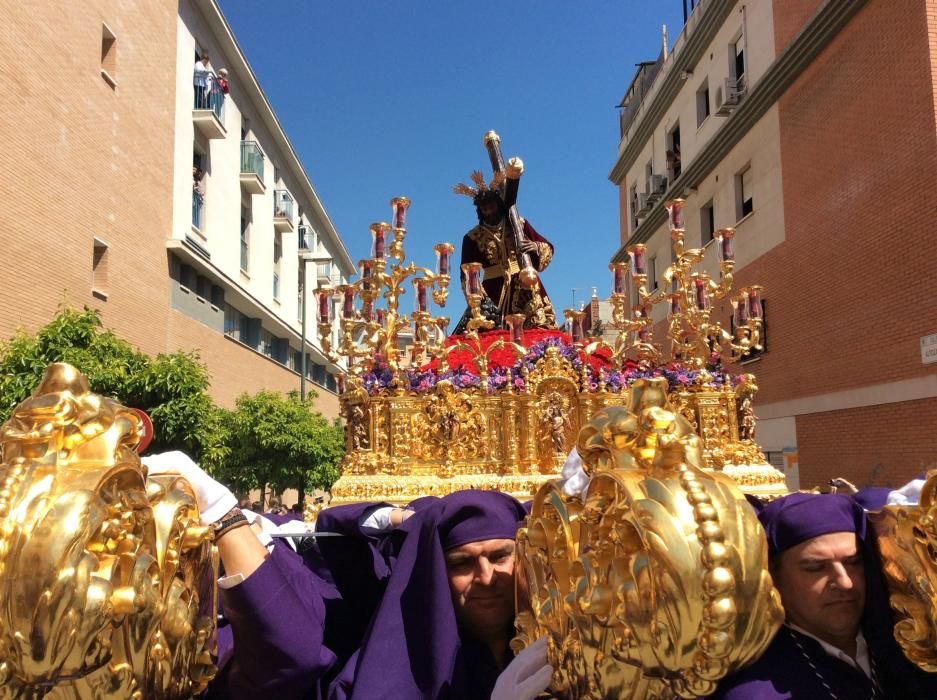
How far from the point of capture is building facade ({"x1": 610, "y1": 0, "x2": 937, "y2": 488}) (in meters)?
10.5

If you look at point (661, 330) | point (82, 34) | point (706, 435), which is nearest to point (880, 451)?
point (706, 435)

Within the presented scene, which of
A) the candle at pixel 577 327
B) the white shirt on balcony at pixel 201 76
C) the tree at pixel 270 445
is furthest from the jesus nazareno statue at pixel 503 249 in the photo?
the white shirt on balcony at pixel 201 76

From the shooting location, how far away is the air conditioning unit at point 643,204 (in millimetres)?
21184

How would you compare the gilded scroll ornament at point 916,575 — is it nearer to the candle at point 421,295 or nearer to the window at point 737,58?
the candle at point 421,295

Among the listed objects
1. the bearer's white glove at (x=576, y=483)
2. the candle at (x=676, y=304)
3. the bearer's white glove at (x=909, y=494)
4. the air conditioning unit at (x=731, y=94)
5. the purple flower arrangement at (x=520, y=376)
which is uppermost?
the air conditioning unit at (x=731, y=94)

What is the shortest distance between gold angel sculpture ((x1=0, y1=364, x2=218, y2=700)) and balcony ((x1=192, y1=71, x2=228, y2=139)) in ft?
61.5

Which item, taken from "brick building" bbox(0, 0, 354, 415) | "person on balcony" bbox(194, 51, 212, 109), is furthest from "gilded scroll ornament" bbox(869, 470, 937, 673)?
"person on balcony" bbox(194, 51, 212, 109)

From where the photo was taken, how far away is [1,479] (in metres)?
1.47

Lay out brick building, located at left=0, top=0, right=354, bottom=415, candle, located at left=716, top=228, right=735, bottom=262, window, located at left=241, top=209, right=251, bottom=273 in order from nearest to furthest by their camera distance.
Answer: candle, located at left=716, top=228, right=735, bottom=262
brick building, located at left=0, top=0, right=354, bottom=415
window, located at left=241, top=209, right=251, bottom=273

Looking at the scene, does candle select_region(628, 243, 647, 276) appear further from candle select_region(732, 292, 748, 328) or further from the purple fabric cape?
the purple fabric cape

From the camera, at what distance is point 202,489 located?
1.98m

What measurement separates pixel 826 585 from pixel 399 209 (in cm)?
503

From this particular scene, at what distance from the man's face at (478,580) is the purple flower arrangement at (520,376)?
3733 millimetres

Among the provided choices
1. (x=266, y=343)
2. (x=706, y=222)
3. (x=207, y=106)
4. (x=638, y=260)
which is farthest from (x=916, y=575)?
(x=266, y=343)
